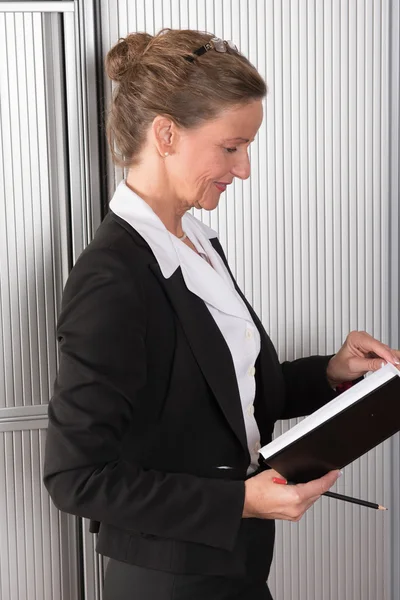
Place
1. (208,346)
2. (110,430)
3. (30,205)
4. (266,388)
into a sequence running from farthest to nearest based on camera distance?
(30,205) → (266,388) → (208,346) → (110,430)

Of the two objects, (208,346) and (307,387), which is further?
(307,387)

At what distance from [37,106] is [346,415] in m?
0.91

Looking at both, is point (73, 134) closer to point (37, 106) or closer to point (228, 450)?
point (37, 106)

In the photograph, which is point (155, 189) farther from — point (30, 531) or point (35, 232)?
point (30, 531)

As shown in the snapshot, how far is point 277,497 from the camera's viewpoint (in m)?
1.06

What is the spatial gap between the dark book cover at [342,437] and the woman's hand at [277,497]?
27 millimetres

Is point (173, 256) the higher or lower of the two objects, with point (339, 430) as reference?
higher

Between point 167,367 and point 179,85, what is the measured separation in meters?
0.39

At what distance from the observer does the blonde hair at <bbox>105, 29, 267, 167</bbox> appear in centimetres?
110

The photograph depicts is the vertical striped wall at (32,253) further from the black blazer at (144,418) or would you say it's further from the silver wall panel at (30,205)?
the black blazer at (144,418)

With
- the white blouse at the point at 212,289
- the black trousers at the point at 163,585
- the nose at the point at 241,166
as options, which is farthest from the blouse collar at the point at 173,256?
the black trousers at the point at 163,585

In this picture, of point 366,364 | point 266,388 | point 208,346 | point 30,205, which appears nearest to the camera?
point 208,346

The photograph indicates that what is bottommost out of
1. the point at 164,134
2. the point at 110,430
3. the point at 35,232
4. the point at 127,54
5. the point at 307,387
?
the point at 307,387

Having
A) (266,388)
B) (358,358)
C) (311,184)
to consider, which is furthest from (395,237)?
(266,388)
